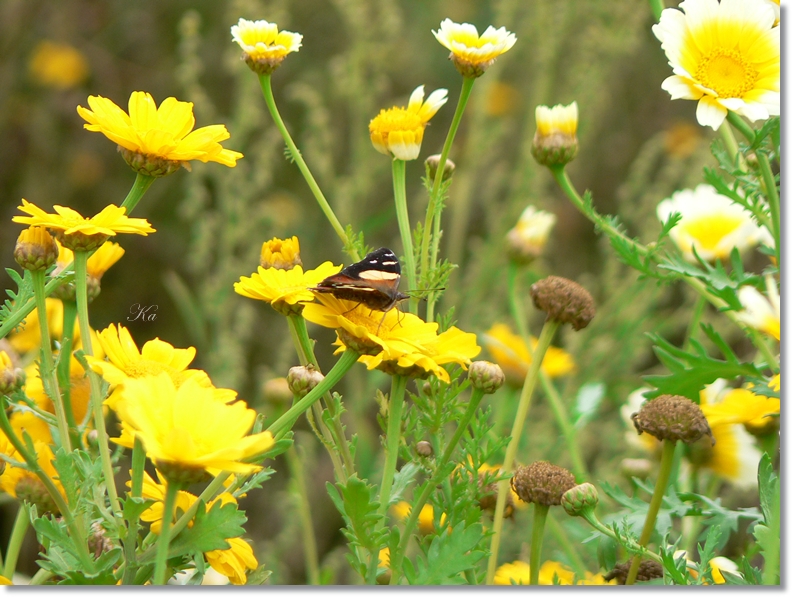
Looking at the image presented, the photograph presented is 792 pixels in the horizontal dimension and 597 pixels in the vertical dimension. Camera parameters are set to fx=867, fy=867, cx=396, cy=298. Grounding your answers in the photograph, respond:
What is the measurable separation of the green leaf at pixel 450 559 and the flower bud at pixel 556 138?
439 mm

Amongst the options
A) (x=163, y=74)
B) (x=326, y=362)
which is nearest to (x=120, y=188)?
(x=163, y=74)

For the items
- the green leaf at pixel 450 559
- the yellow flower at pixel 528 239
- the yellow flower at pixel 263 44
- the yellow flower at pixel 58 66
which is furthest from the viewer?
the yellow flower at pixel 58 66

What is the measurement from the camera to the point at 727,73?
0.78 metres

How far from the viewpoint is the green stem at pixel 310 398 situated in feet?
1.87

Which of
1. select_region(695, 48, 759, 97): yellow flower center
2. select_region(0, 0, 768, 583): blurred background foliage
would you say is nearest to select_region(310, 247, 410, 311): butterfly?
select_region(695, 48, 759, 97): yellow flower center

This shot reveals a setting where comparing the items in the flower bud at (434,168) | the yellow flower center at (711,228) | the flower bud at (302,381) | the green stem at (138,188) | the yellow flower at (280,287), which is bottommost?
the flower bud at (302,381)

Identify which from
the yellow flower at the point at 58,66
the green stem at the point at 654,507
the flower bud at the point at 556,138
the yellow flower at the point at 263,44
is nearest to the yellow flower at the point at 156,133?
the yellow flower at the point at 263,44

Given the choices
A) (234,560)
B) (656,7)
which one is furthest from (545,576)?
(656,7)

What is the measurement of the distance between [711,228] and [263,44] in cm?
59

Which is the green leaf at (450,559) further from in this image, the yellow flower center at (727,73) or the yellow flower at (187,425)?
the yellow flower center at (727,73)

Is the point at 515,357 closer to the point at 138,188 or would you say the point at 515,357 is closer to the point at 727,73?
the point at 727,73

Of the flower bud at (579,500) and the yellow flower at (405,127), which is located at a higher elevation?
Result: the yellow flower at (405,127)

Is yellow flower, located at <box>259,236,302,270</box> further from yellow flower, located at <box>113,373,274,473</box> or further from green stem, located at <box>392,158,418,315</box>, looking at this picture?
yellow flower, located at <box>113,373,274,473</box>

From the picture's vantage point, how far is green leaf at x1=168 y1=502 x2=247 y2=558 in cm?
55
